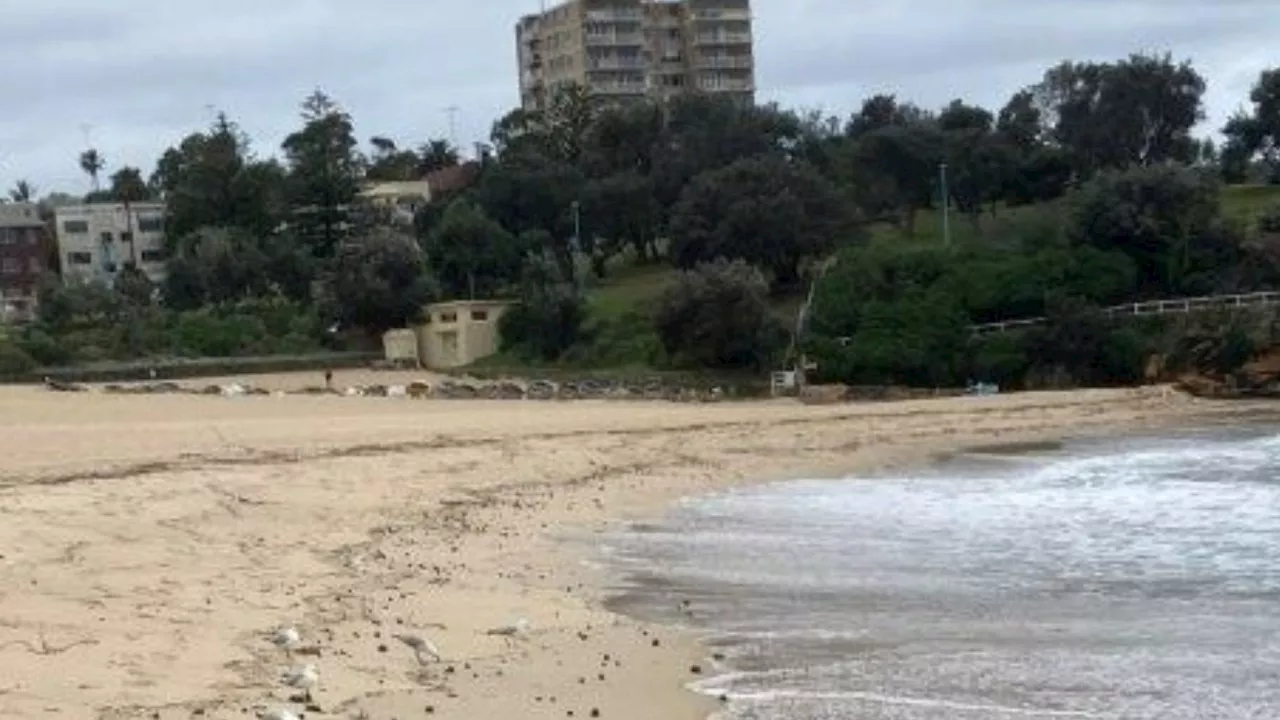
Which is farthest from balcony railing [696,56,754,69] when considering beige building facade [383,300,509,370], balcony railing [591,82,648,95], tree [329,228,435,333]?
beige building facade [383,300,509,370]

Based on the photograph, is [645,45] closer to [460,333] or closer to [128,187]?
[128,187]

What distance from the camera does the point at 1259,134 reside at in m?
85.1

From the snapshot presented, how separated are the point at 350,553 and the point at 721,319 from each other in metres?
38.0

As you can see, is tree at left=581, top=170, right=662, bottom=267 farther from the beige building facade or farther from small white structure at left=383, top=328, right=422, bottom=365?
small white structure at left=383, top=328, right=422, bottom=365

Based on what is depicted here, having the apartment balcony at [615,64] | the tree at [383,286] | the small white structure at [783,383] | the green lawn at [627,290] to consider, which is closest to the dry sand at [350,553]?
the small white structure at [783,383]

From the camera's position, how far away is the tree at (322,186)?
79875 mm

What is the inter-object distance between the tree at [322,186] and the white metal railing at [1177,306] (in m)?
36.9

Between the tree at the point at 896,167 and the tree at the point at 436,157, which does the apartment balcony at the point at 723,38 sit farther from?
the tree at the point at 896,167

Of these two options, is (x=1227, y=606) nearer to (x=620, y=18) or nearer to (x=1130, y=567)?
(x=1130, y=567)

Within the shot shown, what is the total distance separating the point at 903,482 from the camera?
1125 inches

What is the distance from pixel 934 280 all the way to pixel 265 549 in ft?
148

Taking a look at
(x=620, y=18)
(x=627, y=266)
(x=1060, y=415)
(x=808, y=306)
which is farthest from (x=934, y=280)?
(x=620, y=18)

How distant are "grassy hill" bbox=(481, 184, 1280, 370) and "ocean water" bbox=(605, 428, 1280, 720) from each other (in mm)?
34028

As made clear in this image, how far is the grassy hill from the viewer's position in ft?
202
